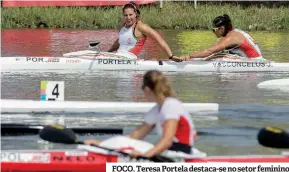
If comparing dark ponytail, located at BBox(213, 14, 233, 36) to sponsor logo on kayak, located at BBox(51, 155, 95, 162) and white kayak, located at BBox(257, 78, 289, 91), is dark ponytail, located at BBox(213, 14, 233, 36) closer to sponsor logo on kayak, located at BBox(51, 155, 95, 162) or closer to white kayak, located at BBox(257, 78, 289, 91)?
white kayak, located at BBox(257, 78, 289, 91)

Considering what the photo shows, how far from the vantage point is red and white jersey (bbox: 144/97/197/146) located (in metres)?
9.75

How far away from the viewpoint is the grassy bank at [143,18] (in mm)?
34875

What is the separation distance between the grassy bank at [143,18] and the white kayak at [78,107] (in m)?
19.7

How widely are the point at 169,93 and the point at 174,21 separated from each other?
25717mm

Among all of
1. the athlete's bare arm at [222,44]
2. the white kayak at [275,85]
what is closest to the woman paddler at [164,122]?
the white kayak at [275,85]

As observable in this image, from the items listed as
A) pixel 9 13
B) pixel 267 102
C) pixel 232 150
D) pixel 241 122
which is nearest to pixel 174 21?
pixel 9 13

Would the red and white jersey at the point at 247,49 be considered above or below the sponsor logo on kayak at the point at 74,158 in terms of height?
below

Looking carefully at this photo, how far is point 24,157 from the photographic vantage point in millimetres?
10289

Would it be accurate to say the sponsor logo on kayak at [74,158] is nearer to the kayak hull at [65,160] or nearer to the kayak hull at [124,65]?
the kayak hull at [65,160]

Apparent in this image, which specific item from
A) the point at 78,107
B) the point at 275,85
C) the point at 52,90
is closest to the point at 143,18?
the point at 275,85

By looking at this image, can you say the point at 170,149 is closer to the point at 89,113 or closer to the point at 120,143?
the point at 120,143

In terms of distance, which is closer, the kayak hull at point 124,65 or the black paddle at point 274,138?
the black paddle at point 274,138

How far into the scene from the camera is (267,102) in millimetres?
16391

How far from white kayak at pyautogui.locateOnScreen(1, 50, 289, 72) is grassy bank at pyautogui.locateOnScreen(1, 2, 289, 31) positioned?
1340cm
